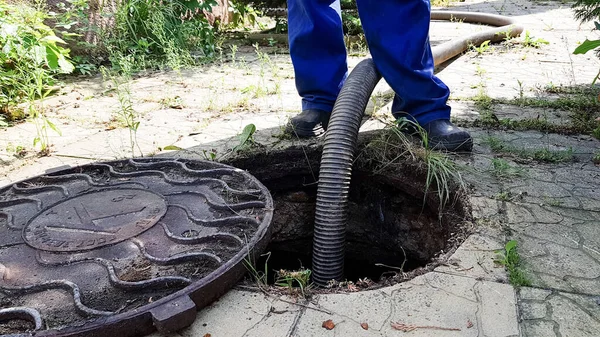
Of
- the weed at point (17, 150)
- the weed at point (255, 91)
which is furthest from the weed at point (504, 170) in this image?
the weed at point (17, 150)

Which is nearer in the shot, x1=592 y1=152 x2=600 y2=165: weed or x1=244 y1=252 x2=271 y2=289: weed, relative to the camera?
x1=244 y1=252 x2=271 y2=289: weed

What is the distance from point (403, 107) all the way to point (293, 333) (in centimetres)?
167

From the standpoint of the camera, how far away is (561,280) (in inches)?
60.9

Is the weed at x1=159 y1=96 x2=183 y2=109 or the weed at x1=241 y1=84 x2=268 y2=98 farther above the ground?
the weed at x1=159 y1=96 x2=183 y2=109

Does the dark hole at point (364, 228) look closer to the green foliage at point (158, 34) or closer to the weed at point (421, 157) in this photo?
the weed at point (421, 157)

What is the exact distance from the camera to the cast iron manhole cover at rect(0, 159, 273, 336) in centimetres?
135

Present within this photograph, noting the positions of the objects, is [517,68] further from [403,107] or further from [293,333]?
[293,333]

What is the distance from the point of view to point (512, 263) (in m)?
1.61

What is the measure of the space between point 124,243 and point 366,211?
141 cm

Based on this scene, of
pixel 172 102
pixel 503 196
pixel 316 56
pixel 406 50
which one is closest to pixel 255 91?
pixel 172 102

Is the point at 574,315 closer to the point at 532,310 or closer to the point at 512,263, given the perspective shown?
the point at 532,310

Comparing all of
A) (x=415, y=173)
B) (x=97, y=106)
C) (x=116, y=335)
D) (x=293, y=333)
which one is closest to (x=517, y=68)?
(x=415, y=173)

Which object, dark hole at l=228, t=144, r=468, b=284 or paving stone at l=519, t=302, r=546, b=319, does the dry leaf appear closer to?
paving stone at l=519, t=302, r=546, b=319

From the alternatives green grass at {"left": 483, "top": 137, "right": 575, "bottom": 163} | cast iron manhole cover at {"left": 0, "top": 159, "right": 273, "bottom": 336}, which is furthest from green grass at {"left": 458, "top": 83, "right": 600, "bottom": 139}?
cast iron manhole cover at {"left": 0, "top": 159, "right": 273, "bottom": 336}
